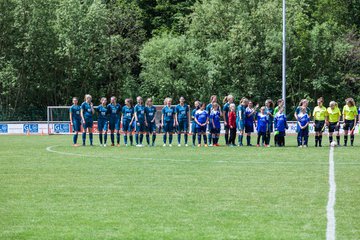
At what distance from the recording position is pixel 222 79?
5606 centimetres

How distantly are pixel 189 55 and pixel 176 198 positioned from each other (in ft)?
143

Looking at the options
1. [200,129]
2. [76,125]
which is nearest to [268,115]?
[200,129]

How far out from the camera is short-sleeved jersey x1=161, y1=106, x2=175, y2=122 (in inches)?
1129

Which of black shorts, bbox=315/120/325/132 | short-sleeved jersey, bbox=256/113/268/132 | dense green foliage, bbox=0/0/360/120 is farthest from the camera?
dense green foliage, bbox=0/0/360/120

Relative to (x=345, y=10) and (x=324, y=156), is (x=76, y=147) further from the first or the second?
(x=345, y=10)

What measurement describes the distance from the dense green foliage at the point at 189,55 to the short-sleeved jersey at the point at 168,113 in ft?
83.8

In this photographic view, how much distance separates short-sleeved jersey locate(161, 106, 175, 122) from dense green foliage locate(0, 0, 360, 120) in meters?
25.5

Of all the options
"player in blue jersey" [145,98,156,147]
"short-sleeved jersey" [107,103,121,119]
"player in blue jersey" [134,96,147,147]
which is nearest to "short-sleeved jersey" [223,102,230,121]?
"player in blue jersey" [145,98,156,147]

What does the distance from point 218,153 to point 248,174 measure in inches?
296

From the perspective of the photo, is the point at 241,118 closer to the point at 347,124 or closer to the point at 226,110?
the point at 226,110

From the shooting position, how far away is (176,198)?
12.3 metres

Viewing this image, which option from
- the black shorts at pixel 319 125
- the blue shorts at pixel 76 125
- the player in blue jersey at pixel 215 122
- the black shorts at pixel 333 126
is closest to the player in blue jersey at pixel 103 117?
the blue shorts at pixel 76 125

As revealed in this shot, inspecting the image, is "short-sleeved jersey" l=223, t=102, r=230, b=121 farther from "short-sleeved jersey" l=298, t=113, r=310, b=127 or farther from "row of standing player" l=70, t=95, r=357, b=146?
"short-sleeved jersey" l=298, t=113, r=310, b=127

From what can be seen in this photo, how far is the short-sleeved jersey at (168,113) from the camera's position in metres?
28.7
